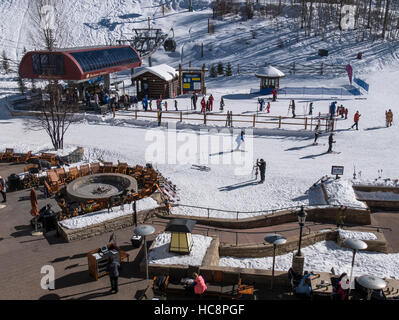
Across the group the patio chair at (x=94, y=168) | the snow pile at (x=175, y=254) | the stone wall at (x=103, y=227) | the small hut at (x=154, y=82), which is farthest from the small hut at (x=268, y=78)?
the snow pile at (x=175, y=254)

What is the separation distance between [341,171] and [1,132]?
21308mm

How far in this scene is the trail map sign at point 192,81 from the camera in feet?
124

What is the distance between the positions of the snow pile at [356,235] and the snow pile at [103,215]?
657 centimetres

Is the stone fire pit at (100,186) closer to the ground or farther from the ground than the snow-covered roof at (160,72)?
closer to the ground

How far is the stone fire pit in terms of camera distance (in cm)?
1542

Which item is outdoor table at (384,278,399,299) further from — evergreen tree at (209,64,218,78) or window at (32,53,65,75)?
evergreen tree at (209,64,218,78)

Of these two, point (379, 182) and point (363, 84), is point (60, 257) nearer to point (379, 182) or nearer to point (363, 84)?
point (379, 182)

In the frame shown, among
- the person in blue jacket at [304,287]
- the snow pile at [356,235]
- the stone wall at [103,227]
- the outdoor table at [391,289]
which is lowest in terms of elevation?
the outdoor table at [391,289]

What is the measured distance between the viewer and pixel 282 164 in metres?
20.8

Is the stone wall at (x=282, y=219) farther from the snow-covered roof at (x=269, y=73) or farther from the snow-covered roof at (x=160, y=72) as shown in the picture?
the snow-covered roof at (x=269, y=73)

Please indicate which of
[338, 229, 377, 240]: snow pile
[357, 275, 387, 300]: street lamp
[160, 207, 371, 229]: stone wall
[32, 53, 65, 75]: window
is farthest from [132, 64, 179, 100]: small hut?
[357, 275, 387, 300]: street lamp

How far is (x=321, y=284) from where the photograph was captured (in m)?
10.9
